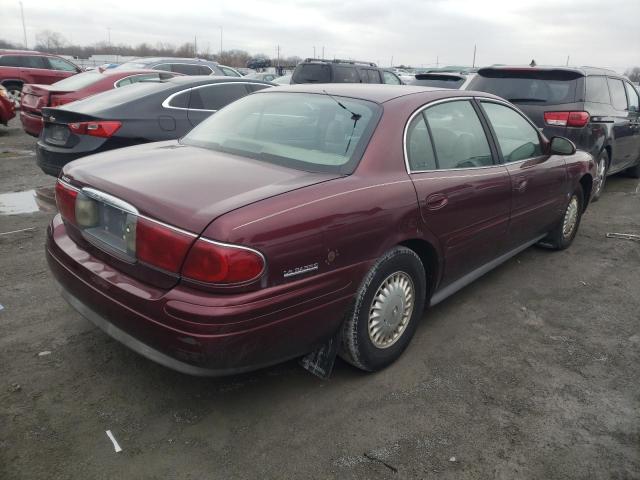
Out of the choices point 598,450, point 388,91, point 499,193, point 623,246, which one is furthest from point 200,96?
point 598,450

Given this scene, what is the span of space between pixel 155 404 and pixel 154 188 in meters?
1.10

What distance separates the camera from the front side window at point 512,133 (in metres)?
3.90

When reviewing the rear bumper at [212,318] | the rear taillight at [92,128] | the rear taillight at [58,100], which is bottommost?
the rear bumper at [212,318]

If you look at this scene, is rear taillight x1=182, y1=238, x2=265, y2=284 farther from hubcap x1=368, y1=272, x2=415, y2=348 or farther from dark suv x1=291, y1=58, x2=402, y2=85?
dark suv x1=291, y1=58, x2=402, y2=85

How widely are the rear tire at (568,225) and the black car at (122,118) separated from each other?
4.07 metres

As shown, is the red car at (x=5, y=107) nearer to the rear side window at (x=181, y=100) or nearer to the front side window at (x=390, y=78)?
the rear side window at (x=181, y=100)

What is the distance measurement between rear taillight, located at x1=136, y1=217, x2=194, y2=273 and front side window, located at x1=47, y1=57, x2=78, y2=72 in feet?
55.6

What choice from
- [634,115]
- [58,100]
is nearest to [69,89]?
[58,100]

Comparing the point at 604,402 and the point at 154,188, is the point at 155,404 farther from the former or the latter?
the point at 604,402

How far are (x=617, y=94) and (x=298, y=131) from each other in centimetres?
621

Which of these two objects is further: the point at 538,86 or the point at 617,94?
the point at 617,94

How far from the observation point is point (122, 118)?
5504 millimetres

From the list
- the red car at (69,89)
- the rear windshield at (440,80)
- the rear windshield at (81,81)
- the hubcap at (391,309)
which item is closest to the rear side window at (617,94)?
the rear windshield at (440,80)

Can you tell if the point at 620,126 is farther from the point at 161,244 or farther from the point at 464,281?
the point at 161,244
